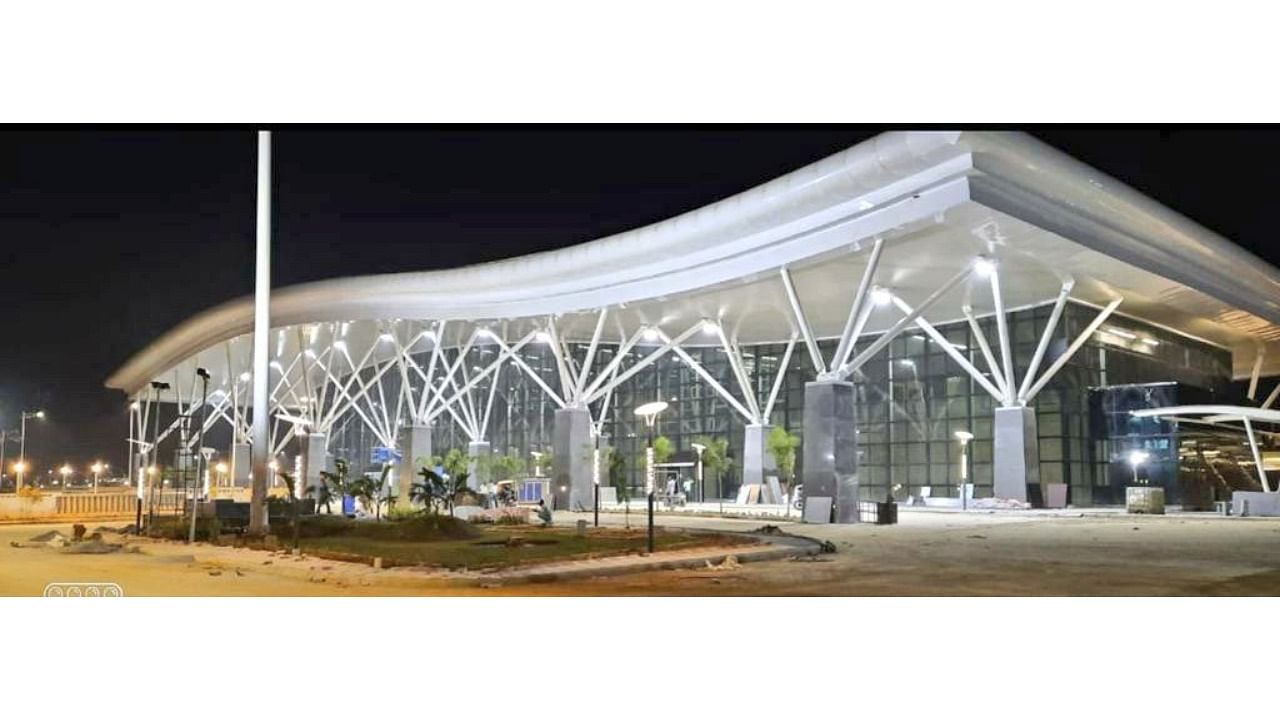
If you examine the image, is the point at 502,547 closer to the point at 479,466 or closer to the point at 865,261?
the point at 865,261

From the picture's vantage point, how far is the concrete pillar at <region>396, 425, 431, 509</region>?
42.4 meters

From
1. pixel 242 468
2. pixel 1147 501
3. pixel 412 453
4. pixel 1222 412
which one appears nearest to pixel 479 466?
pixel 412 453

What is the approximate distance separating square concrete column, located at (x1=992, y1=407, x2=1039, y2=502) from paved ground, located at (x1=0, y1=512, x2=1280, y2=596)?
37.8 ft

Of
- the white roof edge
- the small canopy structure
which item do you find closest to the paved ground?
the white roof edge

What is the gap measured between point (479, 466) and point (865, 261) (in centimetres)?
2456

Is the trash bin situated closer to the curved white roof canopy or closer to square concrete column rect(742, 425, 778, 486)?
the curved white roof canopy

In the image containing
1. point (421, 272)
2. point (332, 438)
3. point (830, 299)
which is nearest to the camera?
point (830, 299)

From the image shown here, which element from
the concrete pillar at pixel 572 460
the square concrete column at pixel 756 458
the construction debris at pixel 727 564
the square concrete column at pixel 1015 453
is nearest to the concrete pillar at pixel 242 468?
the concrete pillar at pixel 572 460

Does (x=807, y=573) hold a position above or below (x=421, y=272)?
below

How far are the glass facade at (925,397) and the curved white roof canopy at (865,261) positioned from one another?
1.72m

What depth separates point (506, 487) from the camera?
40.0m

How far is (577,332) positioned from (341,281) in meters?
9.30

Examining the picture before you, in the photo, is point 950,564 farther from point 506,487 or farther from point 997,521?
point 506,487
